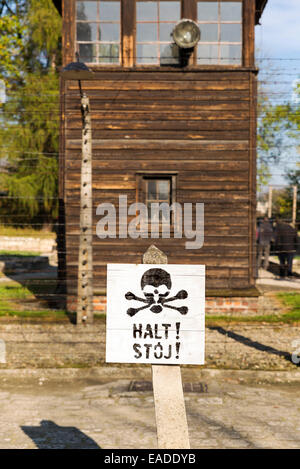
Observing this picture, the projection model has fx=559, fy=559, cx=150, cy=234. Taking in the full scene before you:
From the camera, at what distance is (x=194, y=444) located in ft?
18.6

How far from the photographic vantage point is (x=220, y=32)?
12.3 meters

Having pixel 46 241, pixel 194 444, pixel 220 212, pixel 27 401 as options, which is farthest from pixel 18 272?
pixel 194 444

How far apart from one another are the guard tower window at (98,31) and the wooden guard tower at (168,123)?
2 centimetres

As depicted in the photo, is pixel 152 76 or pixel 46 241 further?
pixel 46 241

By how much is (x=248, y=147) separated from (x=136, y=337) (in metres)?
9.46

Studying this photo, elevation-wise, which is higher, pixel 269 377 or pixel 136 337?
pixel 136 337

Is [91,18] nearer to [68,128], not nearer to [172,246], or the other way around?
[68,128]

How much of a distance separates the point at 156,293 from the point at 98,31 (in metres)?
10.1

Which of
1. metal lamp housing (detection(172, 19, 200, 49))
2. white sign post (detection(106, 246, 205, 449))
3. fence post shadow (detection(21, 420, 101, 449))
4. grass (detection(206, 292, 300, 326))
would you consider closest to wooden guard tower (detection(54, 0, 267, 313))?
metal lamp housing (detection(172, 19, 200, 49))

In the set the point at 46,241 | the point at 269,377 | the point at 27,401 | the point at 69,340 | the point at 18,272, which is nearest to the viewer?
the point at 27,401

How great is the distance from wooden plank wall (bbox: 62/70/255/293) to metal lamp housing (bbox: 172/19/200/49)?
64cm

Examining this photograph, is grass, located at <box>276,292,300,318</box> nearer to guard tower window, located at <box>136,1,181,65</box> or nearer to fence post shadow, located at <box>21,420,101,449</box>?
guard tower window, located at <box>136,1,181,65</box>

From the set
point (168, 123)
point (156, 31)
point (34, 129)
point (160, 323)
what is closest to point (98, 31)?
point (156, 31)

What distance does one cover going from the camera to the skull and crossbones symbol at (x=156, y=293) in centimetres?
343
